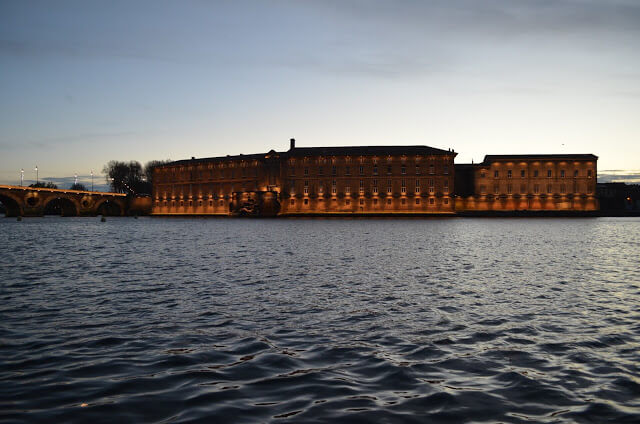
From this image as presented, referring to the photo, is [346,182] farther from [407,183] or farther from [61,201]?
[61,201]

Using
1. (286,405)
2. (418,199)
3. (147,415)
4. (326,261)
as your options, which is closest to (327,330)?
(286,405)

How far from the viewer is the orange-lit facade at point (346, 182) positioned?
116938 mm

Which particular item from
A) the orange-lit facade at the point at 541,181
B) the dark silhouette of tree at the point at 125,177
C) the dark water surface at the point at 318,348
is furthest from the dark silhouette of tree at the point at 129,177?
the dark water surface at the point at 318,348

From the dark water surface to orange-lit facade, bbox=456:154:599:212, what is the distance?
334ft

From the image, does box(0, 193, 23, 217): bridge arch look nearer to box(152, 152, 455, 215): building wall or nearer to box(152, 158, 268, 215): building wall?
box(152, 158, 268, 215): building wall

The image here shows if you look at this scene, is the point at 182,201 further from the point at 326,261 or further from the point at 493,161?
the point at 326,261

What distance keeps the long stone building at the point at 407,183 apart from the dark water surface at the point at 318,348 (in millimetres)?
98681

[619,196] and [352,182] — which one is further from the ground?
[352,182]

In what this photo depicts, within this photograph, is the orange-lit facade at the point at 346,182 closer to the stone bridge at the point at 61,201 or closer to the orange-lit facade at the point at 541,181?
the orange-lit facade at the point at 541,181

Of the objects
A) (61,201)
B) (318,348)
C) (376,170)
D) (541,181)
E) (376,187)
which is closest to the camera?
(318,348)

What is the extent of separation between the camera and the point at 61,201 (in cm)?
14562

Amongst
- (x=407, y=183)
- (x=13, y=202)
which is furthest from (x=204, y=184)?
(x=407, y=183)

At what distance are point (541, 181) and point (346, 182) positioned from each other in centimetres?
4146

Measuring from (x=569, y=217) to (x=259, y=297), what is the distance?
376ft
